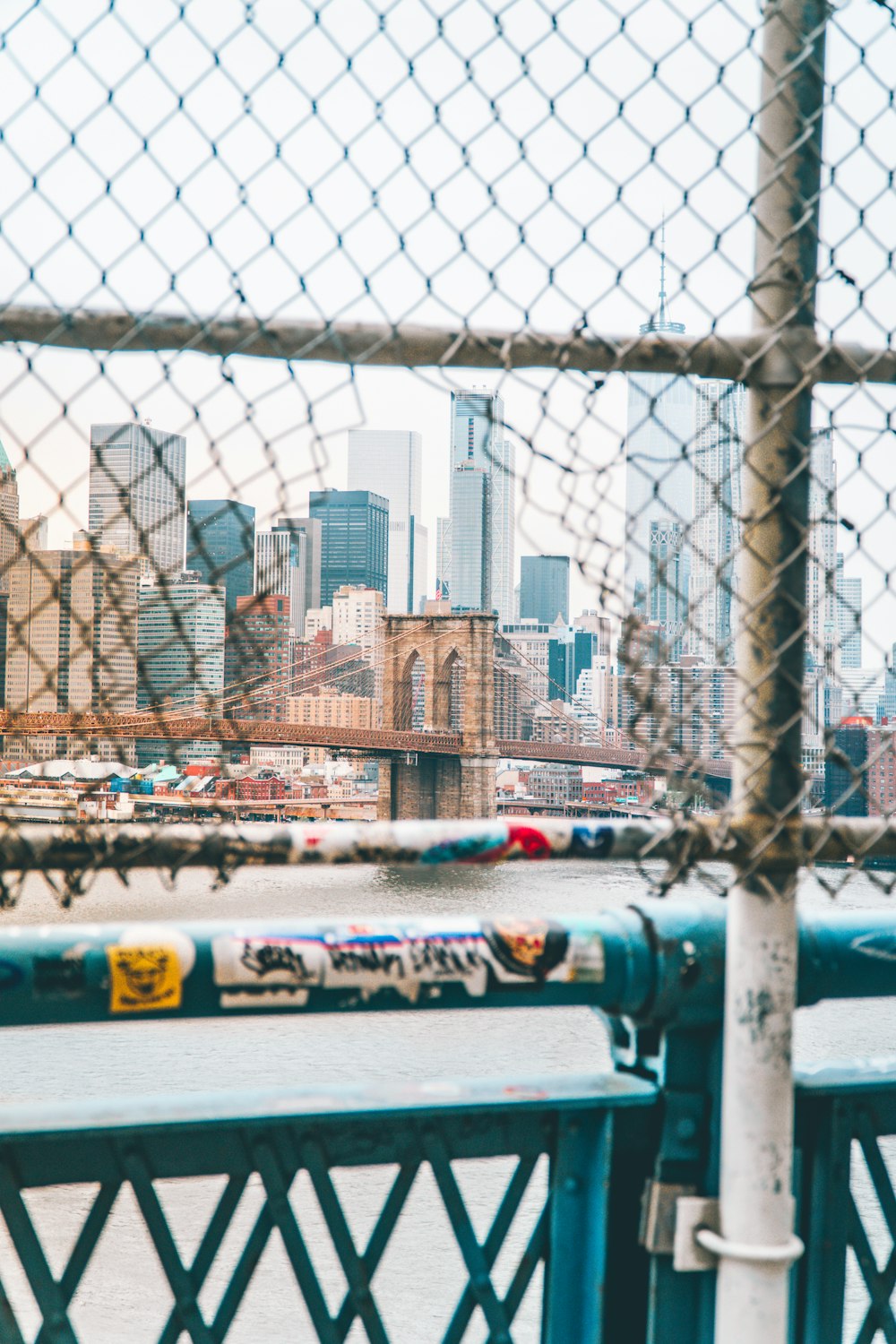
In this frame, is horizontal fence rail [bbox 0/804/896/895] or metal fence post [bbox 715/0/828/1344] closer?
horizontal fence rail [bbox 0/804/896/895]

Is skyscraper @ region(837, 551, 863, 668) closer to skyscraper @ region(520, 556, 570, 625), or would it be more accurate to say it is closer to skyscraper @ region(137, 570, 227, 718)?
skyscraper @ region(520, 556, 570, 625)

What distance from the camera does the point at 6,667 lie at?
1258mm

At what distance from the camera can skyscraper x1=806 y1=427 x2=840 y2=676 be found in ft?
3.90

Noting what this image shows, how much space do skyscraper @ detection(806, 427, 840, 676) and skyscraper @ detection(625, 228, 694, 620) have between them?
122 millimetres

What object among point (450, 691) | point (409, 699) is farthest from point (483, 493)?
point (450, 691)

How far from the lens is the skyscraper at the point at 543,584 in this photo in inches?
65.7

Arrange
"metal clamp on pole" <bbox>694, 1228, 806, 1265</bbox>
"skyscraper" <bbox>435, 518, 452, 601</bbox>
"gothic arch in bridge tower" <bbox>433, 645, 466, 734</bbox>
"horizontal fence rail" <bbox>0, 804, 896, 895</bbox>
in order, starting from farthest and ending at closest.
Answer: "gothic arch in bridge tower" <bbox>433, 645, 466, 734</bbox>
"skyscraper" <bbox>435, 518, 452, 601</bbox>
"metal clamp on pole" <bbox>694, 1228, 806, 1265</bbox>
"horizontal fence rail" <bbox>0, 804, 896, 895</bbox>

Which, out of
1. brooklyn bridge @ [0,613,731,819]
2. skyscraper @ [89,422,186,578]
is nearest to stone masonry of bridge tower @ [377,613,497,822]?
brooklyn bridge @ [0,613,731,819]

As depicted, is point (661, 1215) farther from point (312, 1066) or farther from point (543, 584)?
point (312, 1066)

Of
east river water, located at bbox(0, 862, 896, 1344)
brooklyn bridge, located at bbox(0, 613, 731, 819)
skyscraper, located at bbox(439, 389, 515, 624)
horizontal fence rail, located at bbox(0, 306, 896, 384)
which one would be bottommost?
east river water, located at bbox(0, 862, 896, 1344)

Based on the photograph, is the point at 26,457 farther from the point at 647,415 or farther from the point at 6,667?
the point at 647,415

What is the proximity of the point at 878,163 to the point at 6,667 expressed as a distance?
1.01 meters

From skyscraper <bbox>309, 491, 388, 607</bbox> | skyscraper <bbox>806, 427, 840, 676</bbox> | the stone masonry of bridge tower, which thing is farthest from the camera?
the stone masonry of bridge tower

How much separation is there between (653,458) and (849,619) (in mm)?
287
